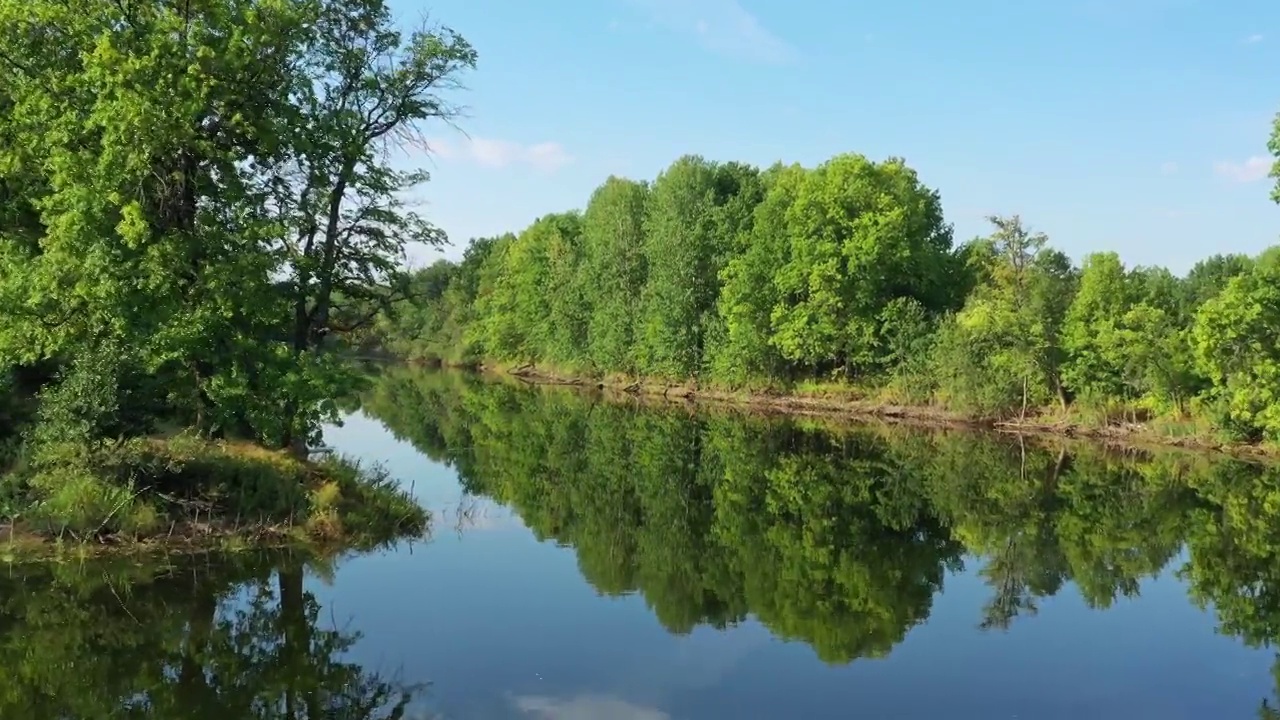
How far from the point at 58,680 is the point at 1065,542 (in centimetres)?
1988

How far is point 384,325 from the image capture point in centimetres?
10481

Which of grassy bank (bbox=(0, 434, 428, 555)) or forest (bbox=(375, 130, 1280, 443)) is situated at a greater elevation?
forest (bbox=(375, 130, 1280, 443))

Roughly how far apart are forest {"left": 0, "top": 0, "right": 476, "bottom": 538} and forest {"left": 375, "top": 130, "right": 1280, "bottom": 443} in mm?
4186

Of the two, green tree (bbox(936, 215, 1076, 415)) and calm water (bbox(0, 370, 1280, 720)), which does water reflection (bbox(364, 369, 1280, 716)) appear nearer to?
calm water (bbox(0, 370, 1280, 720))

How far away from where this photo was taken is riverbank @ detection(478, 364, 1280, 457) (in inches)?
1545

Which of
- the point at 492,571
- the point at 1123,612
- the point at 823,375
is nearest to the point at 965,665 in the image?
the point at 1123,612

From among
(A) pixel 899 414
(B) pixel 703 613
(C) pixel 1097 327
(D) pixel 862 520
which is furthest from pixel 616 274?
(B) pixel 703 613

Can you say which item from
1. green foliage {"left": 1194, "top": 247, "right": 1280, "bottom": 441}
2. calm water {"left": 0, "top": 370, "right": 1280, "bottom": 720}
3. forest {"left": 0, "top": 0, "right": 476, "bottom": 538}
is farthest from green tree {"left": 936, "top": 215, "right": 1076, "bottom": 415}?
forest {"left": 0, "top": 0, "right": 476, "bottom": 538}

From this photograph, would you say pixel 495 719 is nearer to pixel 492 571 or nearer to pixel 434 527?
pixel 492 571

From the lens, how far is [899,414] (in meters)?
50.6

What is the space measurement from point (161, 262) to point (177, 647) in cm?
783

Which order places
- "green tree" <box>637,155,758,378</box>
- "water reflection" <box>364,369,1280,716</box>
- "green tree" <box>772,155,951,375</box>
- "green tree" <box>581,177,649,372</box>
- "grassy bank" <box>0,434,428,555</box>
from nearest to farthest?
"grassy bank" <box>0,434,428,555</box>
"water reflection" <box>364,369,1280,716</box>
"green tree" <box>772,155,951,375</box>
"green tree" <box>637,155,758,378</box>
"green tree" <box>581,177,649,372</box>

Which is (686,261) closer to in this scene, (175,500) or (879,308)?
(879,308)

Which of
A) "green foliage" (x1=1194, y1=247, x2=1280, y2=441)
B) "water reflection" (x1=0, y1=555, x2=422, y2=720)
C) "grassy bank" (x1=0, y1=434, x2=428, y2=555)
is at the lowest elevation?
"water reflection" (x1=0, y1=555, x2=422, y2=720)
